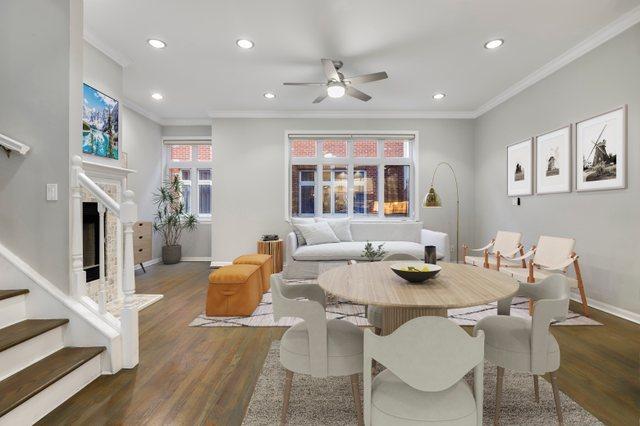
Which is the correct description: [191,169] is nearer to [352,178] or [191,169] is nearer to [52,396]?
[352,178]

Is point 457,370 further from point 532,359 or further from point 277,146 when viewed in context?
point 277,146

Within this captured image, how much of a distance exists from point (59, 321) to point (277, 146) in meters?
4.40

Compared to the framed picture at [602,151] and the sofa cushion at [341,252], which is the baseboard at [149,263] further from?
the framed picture at [602,151]

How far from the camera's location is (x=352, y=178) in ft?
20.0

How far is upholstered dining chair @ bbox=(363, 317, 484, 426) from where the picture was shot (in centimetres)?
101

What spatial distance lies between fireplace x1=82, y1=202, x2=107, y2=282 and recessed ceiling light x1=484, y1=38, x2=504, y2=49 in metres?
4.59

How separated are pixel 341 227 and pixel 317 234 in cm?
55

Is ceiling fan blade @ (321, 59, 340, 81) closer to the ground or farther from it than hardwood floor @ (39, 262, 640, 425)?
farther from it

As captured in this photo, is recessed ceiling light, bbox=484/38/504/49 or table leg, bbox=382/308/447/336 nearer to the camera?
table leg, bbox=382/308/447/336

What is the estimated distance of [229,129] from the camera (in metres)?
5.87

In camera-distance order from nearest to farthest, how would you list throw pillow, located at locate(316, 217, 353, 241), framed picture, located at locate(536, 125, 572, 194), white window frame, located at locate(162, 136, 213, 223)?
framed picture, located at locate(536, 125, 572, 194) < throw pillow, located at locate(316, 217, 353, 241) < white window frame, located at locate(162, 136, 213, 223)

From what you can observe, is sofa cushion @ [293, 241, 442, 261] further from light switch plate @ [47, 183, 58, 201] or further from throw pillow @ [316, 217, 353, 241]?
light switch plate @ [47, 183, 58, 201]

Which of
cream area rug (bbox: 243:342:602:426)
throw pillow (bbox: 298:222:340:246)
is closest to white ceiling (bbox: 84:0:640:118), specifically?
throw pillow (bbox: 298:222:340:246)

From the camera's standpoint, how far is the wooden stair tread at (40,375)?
1.52 m
